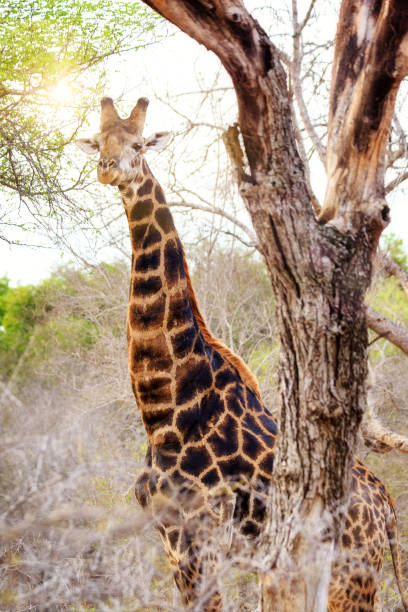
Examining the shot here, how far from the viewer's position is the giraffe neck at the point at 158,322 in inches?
155

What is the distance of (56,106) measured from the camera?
18.1ft

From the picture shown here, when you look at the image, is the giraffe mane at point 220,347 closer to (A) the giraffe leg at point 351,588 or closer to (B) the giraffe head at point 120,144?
(B) the giraffe head at point 120,144

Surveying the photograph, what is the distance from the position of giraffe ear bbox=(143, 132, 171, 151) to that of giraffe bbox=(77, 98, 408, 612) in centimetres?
5

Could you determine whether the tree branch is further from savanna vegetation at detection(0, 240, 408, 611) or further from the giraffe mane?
savanna vegetation at detection(0, 240, 408, 611)

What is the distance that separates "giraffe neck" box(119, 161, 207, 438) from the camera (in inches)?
155

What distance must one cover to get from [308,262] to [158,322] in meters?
1.37

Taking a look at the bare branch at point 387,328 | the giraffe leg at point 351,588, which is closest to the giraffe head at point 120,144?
the bare branch at point 387,328

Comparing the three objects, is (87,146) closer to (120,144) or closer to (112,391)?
(120,144)

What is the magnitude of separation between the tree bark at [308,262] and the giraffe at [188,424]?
0.61 meters

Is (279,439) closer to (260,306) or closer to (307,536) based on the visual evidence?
(307,536)

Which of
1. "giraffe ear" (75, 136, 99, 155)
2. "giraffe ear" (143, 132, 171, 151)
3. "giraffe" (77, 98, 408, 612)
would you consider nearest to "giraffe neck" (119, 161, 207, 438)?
"giraffe" (77, 98, 408, 612)

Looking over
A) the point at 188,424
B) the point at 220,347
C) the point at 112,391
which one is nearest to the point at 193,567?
the point at 188,424

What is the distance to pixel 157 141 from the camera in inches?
175

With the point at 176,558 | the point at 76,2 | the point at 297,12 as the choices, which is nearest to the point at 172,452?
the point at 176,558
